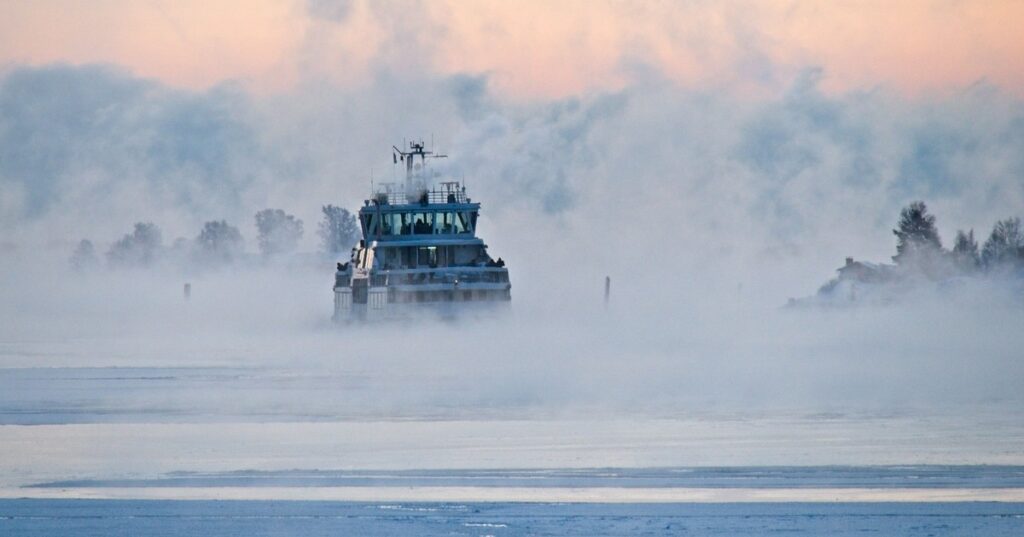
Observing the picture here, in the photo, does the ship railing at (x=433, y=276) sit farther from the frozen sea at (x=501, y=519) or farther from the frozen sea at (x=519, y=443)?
the frozen sea at (x=501, y=519)

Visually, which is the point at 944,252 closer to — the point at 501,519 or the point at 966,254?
the point at 966,254

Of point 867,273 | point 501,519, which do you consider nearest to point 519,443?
point 501,519

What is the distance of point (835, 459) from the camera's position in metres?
26.4

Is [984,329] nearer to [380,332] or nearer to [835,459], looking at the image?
[380,332]

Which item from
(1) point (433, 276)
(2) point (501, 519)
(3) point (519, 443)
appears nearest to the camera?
(2) point (501, 519)

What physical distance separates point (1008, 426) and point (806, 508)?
990 centimetres

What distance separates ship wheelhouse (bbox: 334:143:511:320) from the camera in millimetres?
69125

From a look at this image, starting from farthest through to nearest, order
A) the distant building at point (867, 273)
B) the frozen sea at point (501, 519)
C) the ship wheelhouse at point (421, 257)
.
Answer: the distant building at point (867, 273) → the ship wheelhouse at point (421, 257) → the frozen sea at point (501, 519)

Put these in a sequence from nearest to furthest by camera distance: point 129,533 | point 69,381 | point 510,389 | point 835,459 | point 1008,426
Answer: point 129,533 < point 835,459 < point 1008,426 < point 510,389 < point 69,381

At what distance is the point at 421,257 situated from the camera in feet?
234

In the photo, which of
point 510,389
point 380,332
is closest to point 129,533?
point 510,389

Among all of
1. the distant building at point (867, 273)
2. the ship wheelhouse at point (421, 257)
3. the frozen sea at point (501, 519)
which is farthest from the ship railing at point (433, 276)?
the frozen sea at point (501, 519)

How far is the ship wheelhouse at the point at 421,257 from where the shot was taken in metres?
69.1

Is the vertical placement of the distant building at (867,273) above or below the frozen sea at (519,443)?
above
